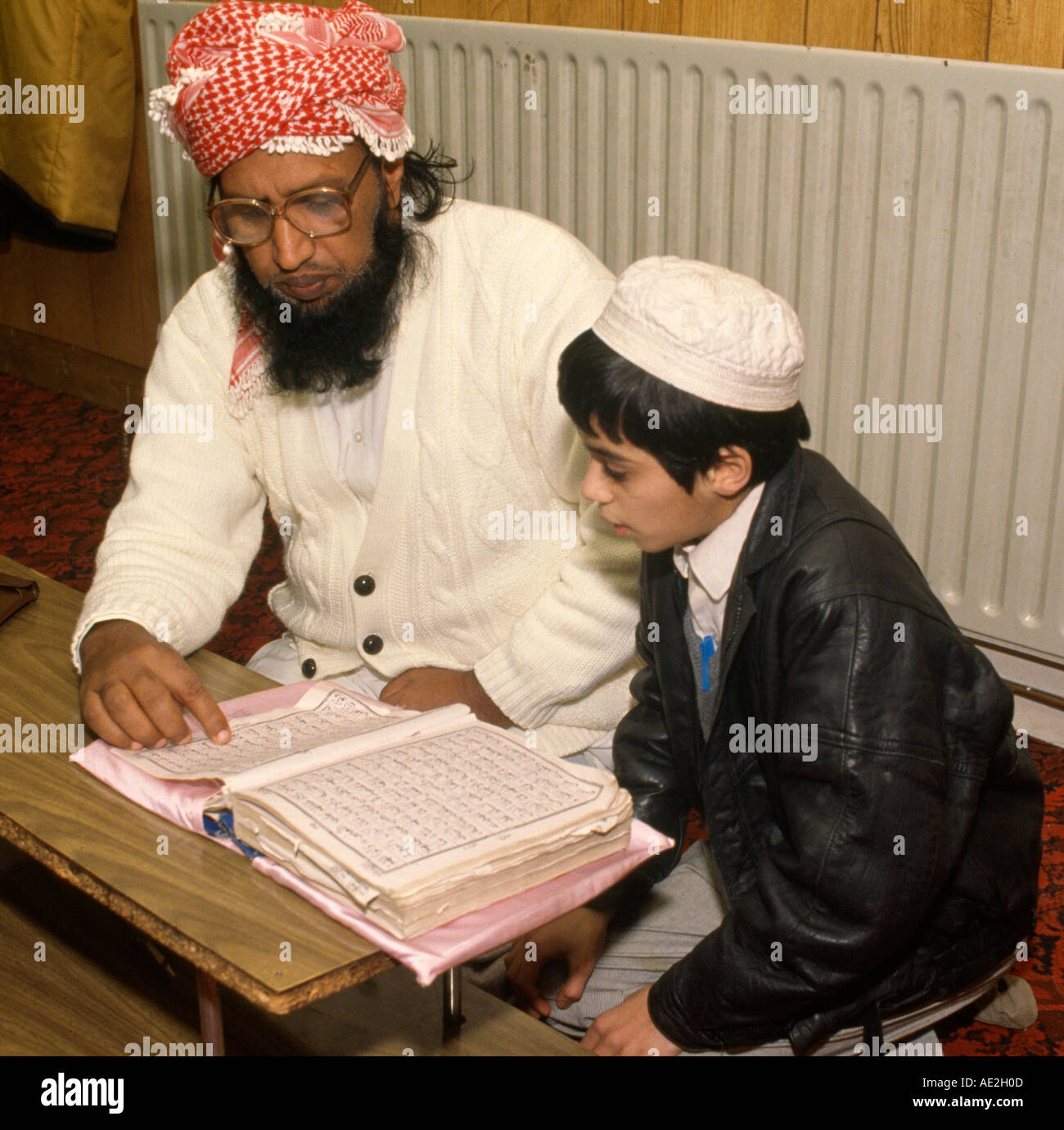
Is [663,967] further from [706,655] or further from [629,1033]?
[706,655]

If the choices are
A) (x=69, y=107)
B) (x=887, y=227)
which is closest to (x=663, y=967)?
(x=887, y=227)

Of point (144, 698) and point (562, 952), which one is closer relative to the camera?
point (144, 698)

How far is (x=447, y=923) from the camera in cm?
118

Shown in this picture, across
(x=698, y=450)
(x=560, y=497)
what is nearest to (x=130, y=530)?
(x=560, y=497)

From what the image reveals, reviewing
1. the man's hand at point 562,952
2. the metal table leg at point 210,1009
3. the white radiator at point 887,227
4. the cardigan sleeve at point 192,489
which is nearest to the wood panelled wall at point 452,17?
the white radiator at point 887,227

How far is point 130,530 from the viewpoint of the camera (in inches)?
79.9

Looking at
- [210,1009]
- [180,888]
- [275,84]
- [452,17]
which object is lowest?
[210,1009]

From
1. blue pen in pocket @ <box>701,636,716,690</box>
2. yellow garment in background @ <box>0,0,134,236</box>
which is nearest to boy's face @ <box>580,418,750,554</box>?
blue pen in pocket @ <box>701,636,716,690</box>

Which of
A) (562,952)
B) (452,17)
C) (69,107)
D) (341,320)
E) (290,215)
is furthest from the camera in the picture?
(69,107)

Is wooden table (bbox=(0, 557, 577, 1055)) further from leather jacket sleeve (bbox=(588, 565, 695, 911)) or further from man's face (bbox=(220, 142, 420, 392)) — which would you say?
man's face (bbox=(220, 142, 420, 392))

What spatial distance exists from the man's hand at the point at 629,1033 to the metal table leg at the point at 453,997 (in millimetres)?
167

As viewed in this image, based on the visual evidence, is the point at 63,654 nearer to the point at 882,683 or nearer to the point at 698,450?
the point at 698,450

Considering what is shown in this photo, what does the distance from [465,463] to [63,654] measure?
0.65 m

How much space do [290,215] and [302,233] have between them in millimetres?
29
